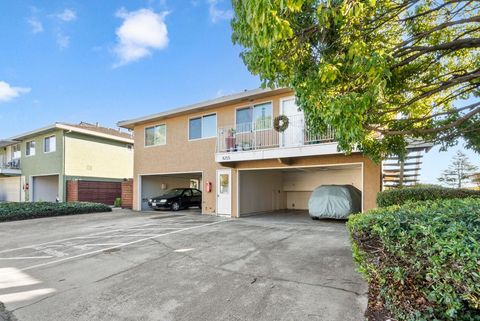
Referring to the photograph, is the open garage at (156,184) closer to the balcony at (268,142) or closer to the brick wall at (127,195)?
the brick wall at (127,195)

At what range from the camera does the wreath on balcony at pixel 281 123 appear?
35.3 feet

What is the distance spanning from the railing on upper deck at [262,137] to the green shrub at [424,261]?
6822mm

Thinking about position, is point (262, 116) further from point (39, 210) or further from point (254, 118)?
point (39, 210)

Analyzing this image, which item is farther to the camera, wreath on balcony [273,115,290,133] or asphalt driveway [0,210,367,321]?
wreath on balcony [273,115,290,133]

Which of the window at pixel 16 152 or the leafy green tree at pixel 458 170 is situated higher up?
the window at pixel 16 152

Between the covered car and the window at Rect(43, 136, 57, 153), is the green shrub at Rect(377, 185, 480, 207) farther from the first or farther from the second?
the window at Rect(43, 136, 57, 153)

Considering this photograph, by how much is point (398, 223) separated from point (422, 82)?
14.9 feet

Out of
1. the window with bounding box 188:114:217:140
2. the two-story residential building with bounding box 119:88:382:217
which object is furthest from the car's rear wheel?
the window with bounding box 188:114:217:140

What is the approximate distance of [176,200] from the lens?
16656 mm

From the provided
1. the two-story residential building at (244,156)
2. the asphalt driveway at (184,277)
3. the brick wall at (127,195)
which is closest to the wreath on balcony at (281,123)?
the two-story residential building at (244,156)

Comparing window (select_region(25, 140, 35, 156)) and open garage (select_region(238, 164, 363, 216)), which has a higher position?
window (select_region(25, 140, 35, 156))

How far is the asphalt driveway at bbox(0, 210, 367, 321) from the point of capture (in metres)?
3.80

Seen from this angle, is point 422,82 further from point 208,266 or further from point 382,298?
point 208,266

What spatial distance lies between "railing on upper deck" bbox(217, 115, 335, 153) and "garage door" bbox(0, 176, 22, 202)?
66.1 ft
